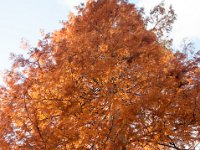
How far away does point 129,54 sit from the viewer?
8781mm

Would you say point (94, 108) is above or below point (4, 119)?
above

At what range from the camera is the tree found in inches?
268

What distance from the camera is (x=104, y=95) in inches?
307

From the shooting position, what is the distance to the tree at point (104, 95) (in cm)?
681

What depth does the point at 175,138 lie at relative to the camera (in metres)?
7.35

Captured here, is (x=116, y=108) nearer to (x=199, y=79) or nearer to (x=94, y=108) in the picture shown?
(x=94, y=108)

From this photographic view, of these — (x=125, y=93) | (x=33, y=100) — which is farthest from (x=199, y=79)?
(x=33, y=100)

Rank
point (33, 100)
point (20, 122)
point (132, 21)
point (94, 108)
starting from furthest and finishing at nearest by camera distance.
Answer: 1. point (132, 21)
2. point (94, 108)
3. point (33, 100)
4. point (20, 122)

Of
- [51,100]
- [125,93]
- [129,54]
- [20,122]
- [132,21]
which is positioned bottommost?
[20,122]

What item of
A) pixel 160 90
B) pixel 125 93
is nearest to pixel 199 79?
pixel 160 90

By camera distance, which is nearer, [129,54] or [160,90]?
[160,90]

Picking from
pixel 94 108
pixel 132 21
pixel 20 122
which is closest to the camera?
pixel 20 122

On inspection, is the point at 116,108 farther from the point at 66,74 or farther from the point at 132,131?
the point at 66,74

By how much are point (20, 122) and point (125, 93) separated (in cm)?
279
